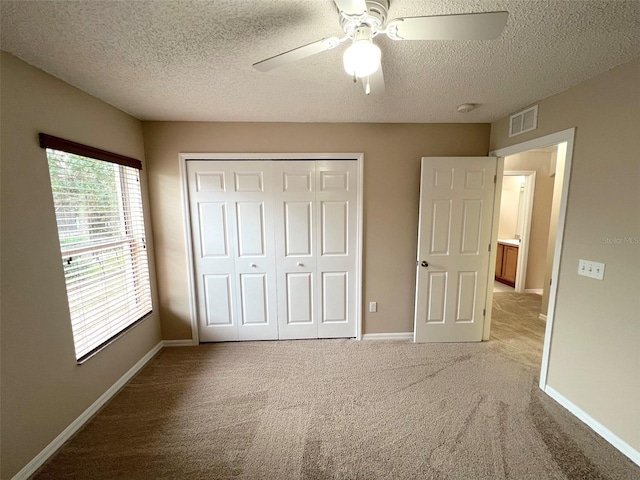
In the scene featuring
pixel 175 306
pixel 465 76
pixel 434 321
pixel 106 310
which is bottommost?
pixel 434 321

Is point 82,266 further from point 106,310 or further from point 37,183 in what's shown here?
point 37,183

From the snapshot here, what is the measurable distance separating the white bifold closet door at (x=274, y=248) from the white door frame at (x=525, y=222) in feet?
10.1

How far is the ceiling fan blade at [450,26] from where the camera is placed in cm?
86

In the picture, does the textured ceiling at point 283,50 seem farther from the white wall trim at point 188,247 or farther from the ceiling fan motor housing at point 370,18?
the white wall trim at point 188,247

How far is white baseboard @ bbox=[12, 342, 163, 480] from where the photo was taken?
1.35 meters

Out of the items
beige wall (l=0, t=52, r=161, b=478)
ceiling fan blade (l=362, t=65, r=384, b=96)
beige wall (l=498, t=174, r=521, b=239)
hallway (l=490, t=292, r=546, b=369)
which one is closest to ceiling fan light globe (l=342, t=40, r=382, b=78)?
ceiling fan blade (l=362, t=65, r=384, b=96)

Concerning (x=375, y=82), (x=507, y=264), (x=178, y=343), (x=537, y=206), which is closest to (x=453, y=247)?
(x=375, y=82)

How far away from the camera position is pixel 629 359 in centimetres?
145

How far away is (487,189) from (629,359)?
1576mm

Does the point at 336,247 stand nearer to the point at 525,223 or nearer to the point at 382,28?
the point at 382,28

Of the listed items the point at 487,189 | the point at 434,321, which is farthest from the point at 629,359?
the point at 487,189

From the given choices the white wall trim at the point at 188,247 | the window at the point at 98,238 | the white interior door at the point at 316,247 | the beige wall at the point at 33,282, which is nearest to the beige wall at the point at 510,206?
the white interior door at the point at 316,247

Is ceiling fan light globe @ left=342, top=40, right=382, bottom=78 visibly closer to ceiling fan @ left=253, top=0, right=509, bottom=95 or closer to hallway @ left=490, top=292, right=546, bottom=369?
ceiling fan @ left=253, top=0, right=509, bottom=95

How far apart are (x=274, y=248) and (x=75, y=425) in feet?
6.18
